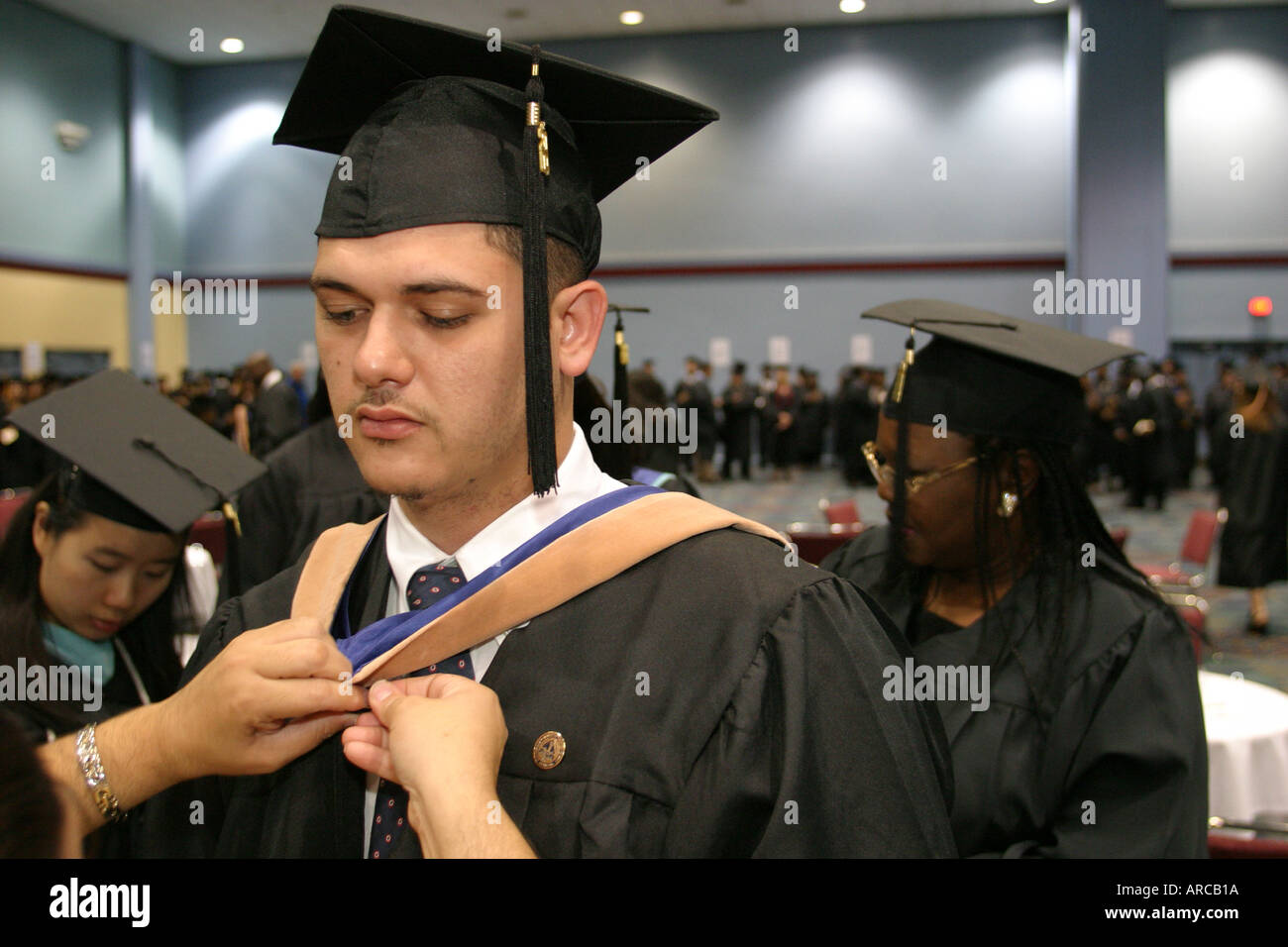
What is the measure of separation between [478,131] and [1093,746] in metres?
1.49

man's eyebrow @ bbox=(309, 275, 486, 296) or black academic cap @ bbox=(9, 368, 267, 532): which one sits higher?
man's eyebrow @ bbox=(309, 275, 486, 296)

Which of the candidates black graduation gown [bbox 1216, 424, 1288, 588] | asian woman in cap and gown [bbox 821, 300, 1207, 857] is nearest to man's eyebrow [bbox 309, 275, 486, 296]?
asian woman in cap and gown [bbox 821, 300, 1207, 857]

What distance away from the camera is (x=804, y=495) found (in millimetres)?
14008

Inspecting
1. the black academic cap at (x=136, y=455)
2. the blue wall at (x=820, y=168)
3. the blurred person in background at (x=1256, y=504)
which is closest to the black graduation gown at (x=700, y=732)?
the black academic cap at (x=136, y=455)

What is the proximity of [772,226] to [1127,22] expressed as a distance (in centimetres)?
599

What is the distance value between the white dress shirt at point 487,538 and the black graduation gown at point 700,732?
38 mm

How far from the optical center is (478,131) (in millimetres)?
1293

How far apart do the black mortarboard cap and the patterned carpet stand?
3887 millimetres

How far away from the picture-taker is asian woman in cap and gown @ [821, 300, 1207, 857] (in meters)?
1.83

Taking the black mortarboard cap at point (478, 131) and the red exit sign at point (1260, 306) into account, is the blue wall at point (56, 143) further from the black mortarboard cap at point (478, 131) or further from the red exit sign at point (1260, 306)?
the red exit sign at point (1260, 306)

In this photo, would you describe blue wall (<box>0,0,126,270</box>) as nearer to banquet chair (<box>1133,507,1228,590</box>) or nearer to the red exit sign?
banquet chair (<box>1133,507,1228,590</box>)
